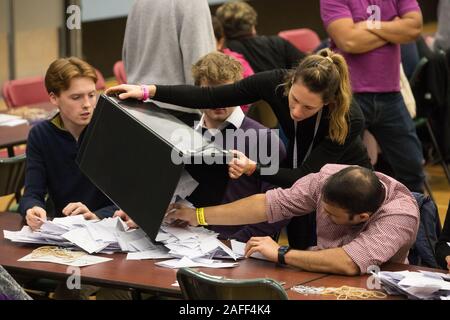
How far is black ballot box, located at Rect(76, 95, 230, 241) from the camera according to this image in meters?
3.30

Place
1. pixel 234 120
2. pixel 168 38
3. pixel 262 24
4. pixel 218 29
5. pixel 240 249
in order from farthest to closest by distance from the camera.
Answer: pixel 262 24, pixel 218 29, pixel 168 38, pixel 234 120, pixel 240 249

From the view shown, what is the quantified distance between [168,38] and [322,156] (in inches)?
52.1

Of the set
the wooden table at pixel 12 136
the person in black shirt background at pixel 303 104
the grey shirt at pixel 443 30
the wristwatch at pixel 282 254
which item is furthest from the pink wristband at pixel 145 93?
the grey shirt at pixel 443 30

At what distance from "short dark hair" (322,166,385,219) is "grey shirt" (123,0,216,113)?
169cm

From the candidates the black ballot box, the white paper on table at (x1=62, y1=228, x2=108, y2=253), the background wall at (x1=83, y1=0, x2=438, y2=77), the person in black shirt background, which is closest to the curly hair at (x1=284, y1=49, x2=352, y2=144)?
the person in black shirt background

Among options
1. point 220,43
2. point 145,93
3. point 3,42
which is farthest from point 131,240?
point 3,42

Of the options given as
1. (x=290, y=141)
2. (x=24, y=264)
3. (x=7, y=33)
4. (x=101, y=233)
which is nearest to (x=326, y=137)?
(x=290, y=141)

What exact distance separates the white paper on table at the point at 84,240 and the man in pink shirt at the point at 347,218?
1.87 feet

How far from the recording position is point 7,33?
8.47 m

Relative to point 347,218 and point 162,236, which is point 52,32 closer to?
point 162,236

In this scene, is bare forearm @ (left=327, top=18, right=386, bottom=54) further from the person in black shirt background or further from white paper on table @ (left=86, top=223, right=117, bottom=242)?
white paper on table @ (left=86, top=223, right=117, bottom=242)

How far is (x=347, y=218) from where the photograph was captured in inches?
126

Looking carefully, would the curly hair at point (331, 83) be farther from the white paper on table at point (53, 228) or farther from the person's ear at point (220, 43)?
the person's ear at point (220, 43)
